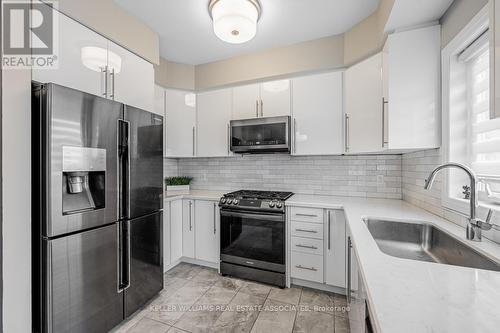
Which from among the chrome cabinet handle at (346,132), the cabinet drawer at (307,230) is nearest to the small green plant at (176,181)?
the cabinet drawer at (307,230)

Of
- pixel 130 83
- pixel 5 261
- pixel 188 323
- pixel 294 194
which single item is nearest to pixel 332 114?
pixel 294 194

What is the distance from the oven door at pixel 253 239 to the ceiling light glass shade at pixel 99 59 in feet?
5.61

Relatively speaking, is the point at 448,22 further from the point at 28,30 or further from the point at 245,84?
the point at 28,30

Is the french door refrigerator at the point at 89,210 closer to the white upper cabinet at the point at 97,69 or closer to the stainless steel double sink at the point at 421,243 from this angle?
the white upper cabinet at the point at 97,69

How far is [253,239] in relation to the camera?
93.0 inches

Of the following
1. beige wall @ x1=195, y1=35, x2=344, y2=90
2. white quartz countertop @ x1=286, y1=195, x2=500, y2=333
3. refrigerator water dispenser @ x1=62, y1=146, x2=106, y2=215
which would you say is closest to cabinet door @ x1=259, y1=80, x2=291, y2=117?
beige wall @ x1=195, y1=35, x2=344, y2=90

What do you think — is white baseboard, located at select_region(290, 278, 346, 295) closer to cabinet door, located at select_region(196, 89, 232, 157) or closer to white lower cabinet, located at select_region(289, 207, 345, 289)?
white lower cabinet, located at select_region(289, 207, 345, 289)

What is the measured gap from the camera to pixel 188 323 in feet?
5.78

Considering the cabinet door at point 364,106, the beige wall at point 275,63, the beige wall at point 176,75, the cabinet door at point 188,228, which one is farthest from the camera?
the beige wall at point 176,75

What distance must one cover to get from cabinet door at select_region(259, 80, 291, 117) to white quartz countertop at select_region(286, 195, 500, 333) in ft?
6.12

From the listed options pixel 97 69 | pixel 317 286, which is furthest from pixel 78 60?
pixel 317 286

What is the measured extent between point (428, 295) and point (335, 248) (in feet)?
5.03

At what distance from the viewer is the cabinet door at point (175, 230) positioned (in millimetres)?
2588

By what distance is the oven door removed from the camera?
7.41ft
